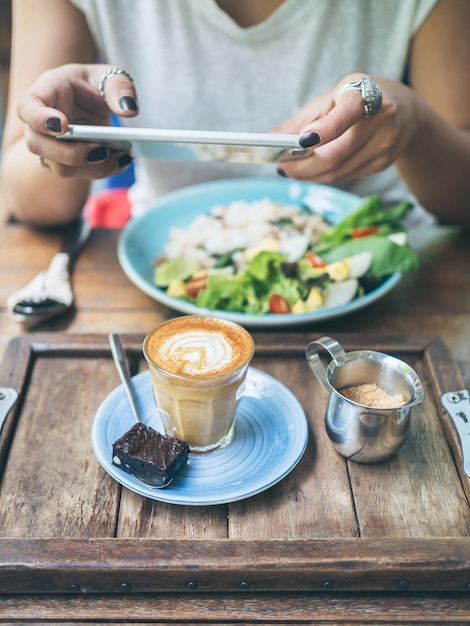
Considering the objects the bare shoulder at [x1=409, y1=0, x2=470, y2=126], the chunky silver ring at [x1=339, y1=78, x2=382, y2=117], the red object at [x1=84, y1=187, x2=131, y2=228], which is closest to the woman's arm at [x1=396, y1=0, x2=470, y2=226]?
the bare shoulder at [x1=409, y1=0, x2=470, y2=126]

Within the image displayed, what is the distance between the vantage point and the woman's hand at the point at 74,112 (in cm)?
128

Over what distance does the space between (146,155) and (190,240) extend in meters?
0.30

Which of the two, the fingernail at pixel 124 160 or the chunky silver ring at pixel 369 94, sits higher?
the chunky silver ring at pixel 369 94

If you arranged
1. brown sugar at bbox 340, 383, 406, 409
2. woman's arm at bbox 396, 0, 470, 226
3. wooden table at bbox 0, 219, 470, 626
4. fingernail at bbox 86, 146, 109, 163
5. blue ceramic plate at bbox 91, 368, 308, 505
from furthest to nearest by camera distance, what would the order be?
woman's arm at bbox 396, 0, 470, 226
fingernail at bbox 86, 146, 109, 163
brown sugar at bbox 340, 383, 406, 409
blue ceramic plate at bbox 91, 368, 308, 505
wooden table at bbox 0, 219, 470, 626

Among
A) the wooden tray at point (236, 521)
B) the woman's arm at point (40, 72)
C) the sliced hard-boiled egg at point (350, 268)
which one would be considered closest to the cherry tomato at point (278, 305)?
the sliced hard-boiled egg at point (350, 268)

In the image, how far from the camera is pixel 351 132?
1348mm

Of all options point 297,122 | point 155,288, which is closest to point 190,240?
point 155,288

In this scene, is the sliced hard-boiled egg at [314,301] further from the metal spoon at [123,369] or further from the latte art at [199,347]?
the metal spoon at [123,369]

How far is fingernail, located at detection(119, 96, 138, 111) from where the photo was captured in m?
1.29

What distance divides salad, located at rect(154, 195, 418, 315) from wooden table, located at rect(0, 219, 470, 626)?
0.26m

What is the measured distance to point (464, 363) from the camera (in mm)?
1323

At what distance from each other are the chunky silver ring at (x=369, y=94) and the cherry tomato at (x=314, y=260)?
401 mm

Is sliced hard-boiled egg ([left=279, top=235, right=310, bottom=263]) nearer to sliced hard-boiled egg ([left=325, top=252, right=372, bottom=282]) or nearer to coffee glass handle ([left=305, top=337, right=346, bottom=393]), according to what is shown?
sliced hard-boiled egg ([left=325, top=252, right=372, bottom=282])

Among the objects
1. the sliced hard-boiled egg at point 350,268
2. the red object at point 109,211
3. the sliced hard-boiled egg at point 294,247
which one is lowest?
the red object at point 109,211
